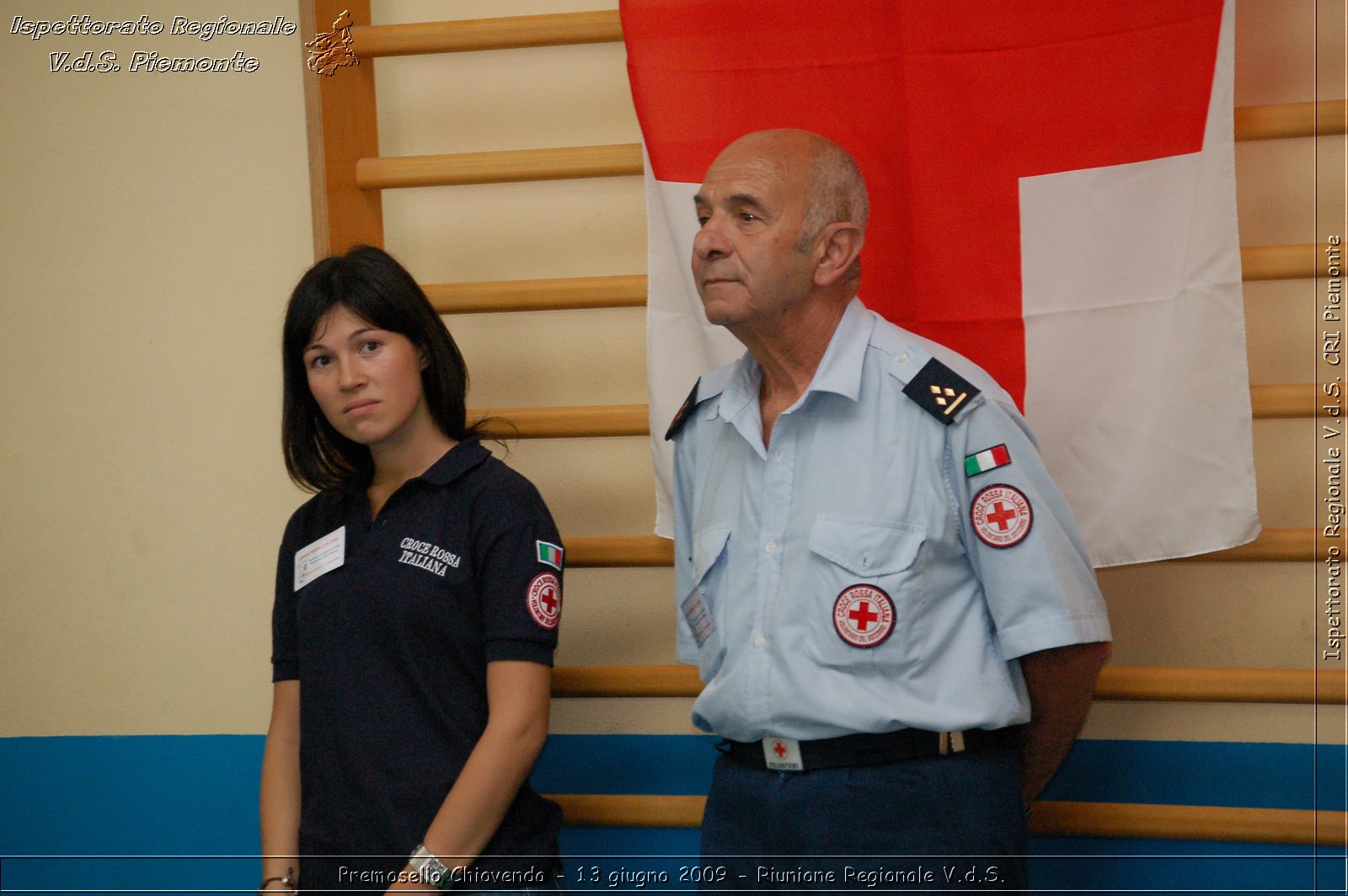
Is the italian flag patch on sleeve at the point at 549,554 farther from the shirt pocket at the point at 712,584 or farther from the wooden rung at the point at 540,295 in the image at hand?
the wooden rung at the point at 540,295

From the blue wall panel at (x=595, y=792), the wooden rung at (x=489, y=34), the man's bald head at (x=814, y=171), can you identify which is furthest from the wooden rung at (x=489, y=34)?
the blue wall panel at (x=595, y=792)

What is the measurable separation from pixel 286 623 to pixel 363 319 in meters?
0.46

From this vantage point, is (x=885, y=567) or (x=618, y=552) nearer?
(x=885, y=567)

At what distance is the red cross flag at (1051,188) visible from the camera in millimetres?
1626

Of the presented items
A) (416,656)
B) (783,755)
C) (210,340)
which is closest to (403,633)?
(416,656)

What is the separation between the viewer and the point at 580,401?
6.49 feet

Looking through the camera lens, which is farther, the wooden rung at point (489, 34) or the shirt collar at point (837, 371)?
the wooden rung at point (489, 34)

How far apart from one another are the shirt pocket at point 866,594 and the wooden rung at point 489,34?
0.96 meters

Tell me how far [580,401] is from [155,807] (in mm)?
1071

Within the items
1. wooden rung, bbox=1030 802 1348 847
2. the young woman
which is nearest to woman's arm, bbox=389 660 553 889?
the young woman

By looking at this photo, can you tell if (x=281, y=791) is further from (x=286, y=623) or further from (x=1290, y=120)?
(x=1290, y=120)

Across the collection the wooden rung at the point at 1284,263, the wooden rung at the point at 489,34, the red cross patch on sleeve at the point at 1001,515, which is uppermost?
the wooden rung at the point at 489,34

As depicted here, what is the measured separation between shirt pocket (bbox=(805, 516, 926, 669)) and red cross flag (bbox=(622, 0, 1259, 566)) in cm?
45

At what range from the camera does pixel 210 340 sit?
2102mm
